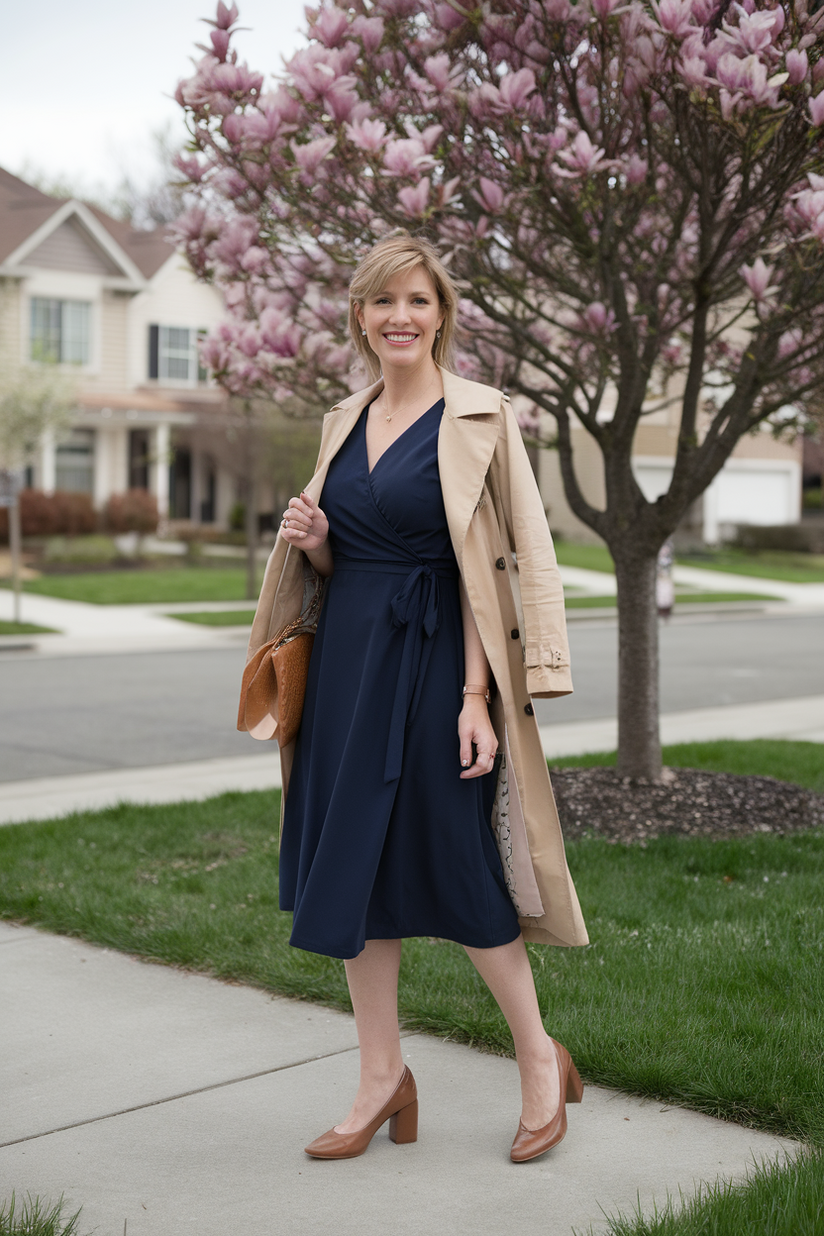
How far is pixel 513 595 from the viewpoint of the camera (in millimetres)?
3221

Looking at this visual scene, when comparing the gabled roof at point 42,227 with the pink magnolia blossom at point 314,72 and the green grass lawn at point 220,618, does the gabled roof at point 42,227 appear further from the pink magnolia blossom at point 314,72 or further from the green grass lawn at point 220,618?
the pink magnolia blossom at point 314,72

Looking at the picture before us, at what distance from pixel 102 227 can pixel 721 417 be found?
2573 cm

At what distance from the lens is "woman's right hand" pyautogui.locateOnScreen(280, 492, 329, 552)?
123 inches

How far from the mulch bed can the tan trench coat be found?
3.00 meters

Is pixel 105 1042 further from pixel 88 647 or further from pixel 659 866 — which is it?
pixel 88 647

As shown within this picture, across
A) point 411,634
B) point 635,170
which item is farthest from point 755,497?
point 411,634

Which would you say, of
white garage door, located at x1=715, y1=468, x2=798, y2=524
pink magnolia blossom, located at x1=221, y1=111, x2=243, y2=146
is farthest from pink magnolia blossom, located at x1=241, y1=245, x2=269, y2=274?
white garage door, located at x1=715, y1=468, x2=798, y2=524

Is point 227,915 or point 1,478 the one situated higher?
point 1,478

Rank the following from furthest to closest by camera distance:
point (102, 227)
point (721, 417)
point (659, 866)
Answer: point (102, 227), point (721, 417), point (659, 866)

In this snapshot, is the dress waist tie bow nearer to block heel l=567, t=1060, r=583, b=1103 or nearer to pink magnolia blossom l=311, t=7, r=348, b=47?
block heel l=567, t=1060, r=583, b=1103

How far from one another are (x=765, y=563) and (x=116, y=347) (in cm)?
1797

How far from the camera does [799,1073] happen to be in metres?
3.42

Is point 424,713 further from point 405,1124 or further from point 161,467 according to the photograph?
point 161,467

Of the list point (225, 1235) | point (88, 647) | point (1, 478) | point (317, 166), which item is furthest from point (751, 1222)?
point (1, 478)
